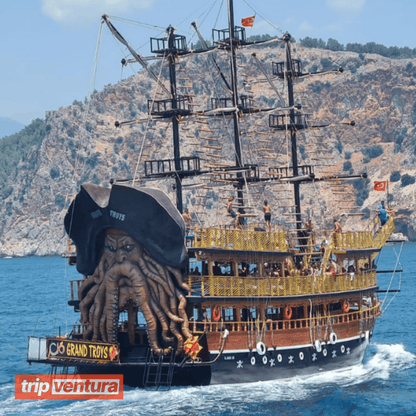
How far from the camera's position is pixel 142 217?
118 feet

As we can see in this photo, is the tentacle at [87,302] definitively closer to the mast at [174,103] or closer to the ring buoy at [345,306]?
the mast at [174,103]

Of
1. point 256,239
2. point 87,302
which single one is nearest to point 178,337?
point 87,302

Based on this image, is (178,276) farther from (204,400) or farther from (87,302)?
(204,400)

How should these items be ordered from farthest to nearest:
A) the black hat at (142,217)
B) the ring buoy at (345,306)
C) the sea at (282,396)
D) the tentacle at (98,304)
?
the ring buoy at (345,306) → the tentacle at (98,304) → the black hat at (142,217) → the sea at (282,396)

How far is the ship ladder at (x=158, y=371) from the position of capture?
36219 mm

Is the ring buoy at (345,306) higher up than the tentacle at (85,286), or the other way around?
the tentacle at (85,286)

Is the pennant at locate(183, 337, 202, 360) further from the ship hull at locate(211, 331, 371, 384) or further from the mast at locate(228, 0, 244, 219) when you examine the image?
the mast at locate(228, 0, 244, 219)

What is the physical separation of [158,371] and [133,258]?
448 cm

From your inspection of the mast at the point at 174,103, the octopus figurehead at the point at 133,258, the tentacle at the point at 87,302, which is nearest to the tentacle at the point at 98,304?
the octopus figurehead at the point at 133,258

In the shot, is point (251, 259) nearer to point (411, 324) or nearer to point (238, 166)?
point (238, 166)

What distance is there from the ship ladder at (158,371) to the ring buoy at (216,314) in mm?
2282

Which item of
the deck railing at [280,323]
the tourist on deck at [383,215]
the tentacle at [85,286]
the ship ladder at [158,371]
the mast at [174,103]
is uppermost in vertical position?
the mast at [174,103]

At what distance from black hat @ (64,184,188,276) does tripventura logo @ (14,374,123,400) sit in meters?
5.54

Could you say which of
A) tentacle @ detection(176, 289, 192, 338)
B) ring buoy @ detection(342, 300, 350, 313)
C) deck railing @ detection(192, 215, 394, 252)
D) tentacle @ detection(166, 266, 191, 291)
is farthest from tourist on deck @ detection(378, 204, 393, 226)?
tentacle @ detection(176, 289, 192, 338)
